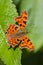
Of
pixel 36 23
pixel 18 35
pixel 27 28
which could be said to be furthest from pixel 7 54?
pixel 36 23

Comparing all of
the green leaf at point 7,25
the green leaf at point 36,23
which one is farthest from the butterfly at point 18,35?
the green leaf at point 36,23

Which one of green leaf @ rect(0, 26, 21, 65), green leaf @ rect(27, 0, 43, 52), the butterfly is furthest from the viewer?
green leaf @ rect(27, 0, 43, 52)

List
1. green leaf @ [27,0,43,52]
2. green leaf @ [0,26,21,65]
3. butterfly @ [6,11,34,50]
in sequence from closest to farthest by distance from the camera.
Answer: green leaf @ [0,26,21,65] < butterfly @ [6,11,34,50] < green leaf @ [27,0,43,52]

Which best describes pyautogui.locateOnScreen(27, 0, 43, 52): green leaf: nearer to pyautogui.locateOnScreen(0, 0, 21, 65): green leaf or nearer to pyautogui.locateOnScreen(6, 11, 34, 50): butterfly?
pyautogui.locateOnScreen(6, 11, 34, 50): butterfly

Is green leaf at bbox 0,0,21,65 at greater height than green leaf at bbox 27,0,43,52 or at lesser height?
greater

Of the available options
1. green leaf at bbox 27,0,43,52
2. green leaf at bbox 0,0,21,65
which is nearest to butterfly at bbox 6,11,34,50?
green leaf at bbox 0,0,21,65

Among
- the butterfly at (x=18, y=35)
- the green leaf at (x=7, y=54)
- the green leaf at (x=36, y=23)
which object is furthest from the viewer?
the green leaf at (x=36, y=23)

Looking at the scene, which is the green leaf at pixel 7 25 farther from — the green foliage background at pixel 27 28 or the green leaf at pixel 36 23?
the green leaf at pixel 36 23

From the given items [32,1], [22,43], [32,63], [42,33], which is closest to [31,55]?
[32,63]
